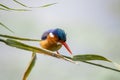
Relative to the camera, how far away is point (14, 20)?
16.7 ft

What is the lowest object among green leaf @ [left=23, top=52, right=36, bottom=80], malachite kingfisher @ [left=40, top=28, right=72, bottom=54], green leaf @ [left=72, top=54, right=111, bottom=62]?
malachite kingfisher @ [left=40, top=28, right=72, bottom=54]

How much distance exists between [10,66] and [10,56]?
17 centimetres

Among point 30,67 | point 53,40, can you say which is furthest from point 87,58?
point 53,40

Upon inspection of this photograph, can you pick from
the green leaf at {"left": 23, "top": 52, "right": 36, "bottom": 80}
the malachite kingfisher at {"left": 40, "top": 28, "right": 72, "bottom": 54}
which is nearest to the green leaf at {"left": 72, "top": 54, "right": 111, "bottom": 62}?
the green leaf at {"left": 23, "top": 52, "right": 36, "bottom": 80}

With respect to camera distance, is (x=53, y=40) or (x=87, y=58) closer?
(x=87, y=58)

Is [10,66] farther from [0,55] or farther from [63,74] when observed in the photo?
[63,74]

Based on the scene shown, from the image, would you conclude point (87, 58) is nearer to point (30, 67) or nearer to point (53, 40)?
point (30, 67)

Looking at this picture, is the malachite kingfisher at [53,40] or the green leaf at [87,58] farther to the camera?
the malachite kingfisher at [53,40]

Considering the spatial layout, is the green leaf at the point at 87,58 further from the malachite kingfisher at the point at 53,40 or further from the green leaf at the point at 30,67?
the malachite kingfisher at the point at 53,40

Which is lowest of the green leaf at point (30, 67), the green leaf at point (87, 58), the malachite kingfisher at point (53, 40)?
the malachite kingfisher at point (53, 40)

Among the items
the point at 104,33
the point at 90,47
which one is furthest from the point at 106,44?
the point at 104,33

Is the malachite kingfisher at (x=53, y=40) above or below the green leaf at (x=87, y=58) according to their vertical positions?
below

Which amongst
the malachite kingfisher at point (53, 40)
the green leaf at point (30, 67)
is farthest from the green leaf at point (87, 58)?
the malachite kingfisher at point (53, 40)

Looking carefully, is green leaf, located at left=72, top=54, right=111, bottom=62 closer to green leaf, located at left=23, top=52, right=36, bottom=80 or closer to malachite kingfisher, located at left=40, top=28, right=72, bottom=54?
green leaf, located at left=23, top=52, right=36, bottom=80
